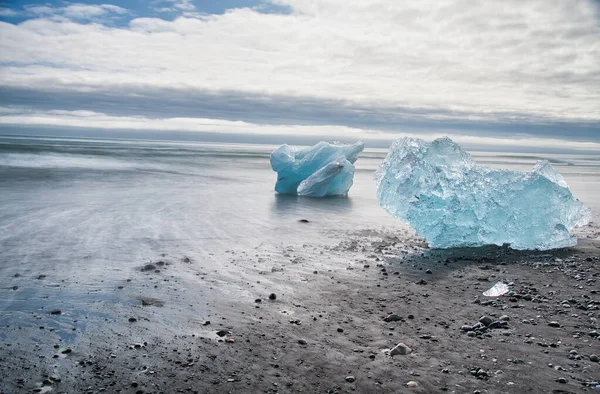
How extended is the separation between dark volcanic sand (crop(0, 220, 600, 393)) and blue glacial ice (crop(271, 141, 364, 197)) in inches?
373

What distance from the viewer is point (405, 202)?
9461 millimetres

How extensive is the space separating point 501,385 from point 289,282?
3.34 meters

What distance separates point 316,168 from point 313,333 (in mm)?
13311

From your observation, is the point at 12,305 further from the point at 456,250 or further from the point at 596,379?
the point at 456,250

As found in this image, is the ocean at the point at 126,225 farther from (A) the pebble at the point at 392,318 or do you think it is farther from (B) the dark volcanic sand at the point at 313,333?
(A) the pebble at the point at 392,318

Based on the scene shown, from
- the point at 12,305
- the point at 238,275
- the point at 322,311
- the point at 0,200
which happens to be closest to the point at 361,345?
the point at 322,311

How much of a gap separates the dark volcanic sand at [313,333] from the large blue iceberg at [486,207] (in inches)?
56.1

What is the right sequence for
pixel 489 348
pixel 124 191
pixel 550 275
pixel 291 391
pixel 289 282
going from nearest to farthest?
pixel 291 391, pixel 489 348, pixel 289 282, pixel 550 275, pixel 124 191

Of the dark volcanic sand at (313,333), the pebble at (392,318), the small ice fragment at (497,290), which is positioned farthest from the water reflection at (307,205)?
the pebble at (392,318)

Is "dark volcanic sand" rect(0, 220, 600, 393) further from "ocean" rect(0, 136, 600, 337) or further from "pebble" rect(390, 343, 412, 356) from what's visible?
"ocean" rect(0, 136, 600, 337)

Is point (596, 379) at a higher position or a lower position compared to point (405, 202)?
lower

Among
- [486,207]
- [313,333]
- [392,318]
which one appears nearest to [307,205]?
[486,207]

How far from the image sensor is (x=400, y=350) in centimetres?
434

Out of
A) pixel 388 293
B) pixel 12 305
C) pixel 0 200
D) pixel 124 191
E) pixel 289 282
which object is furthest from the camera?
pixel 124 191
